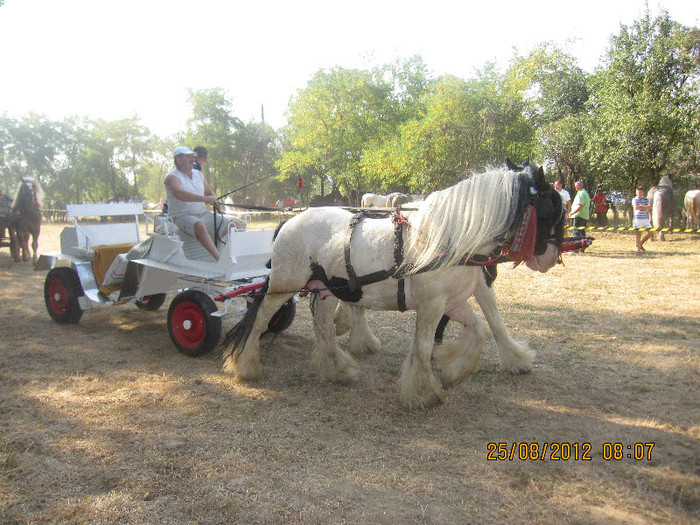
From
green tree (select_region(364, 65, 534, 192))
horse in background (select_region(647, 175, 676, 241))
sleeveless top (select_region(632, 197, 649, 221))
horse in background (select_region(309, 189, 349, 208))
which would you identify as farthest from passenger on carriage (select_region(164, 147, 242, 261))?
horse in background (select_region(309, 189, 349, 208))

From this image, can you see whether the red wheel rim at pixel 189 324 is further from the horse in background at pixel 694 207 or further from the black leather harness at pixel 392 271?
the horse in background at pixel 694 207

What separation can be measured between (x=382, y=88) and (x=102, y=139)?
1102 inches

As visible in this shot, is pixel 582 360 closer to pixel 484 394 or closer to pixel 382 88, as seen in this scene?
pixel 484 394

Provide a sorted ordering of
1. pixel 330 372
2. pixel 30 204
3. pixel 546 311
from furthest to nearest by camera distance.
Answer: pixel 30 204 → pixel 546 311 → pixel 330 372

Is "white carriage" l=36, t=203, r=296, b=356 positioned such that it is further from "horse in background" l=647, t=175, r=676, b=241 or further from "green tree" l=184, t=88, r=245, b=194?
"green tree" l=184, t=88, r=245, b=194

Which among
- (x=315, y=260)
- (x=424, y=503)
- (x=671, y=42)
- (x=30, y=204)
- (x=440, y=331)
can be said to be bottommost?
(x=424, y=503)

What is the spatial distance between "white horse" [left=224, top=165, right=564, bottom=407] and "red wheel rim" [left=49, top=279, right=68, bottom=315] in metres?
3.16

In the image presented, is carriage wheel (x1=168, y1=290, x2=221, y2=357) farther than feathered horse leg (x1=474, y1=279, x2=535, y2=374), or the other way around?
carriage wheel (x1=168, y1=290, x2=221, y2=357)

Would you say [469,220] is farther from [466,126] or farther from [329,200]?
[329,200]

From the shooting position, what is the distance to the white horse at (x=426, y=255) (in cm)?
314

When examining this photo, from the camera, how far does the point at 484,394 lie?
3.71 metres

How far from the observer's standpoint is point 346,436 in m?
3.08

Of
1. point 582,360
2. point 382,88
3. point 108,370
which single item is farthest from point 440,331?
point 382,88

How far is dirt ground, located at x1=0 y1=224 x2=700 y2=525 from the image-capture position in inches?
90.8
